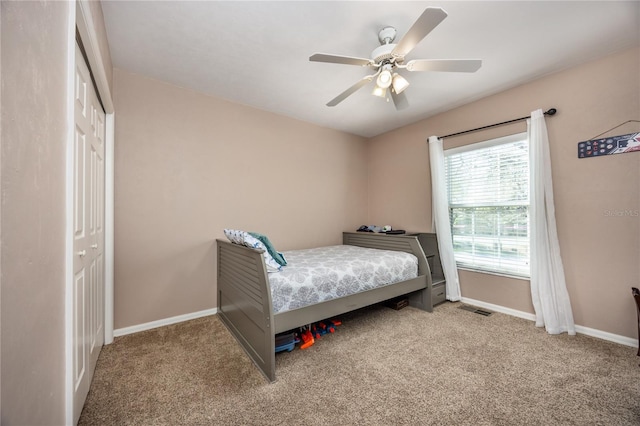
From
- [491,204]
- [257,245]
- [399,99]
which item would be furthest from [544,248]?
[257,245]

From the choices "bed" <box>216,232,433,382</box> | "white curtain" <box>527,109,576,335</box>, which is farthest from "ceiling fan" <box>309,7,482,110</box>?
"bed" <box>216,232,433,382</box>

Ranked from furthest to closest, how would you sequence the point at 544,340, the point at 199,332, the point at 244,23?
the point at 199,332, the point at 544,340, the point at 244,23

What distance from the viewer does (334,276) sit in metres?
2.26

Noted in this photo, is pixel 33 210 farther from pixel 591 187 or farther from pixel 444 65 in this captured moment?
pixel 591 187

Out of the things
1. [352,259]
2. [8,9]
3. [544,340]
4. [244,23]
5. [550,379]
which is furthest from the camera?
[352,259]

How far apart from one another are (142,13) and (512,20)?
265cm

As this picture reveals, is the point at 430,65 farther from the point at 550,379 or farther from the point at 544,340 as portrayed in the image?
the point at 544,340

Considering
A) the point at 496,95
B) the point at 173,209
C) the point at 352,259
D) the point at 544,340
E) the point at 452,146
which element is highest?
the point at 496,95

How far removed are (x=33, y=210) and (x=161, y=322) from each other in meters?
2.39

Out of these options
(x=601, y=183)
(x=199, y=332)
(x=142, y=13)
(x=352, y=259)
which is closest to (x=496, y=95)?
(x=601, y=183)

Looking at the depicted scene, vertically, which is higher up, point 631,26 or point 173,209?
point 631,26

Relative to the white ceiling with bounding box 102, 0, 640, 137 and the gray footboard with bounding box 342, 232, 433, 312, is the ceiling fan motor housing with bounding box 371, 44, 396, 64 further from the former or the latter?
the gray footboard with bounding box 342, 232, 433, 312

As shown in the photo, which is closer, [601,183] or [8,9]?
[8,9]

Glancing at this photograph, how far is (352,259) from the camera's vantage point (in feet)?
8.80
